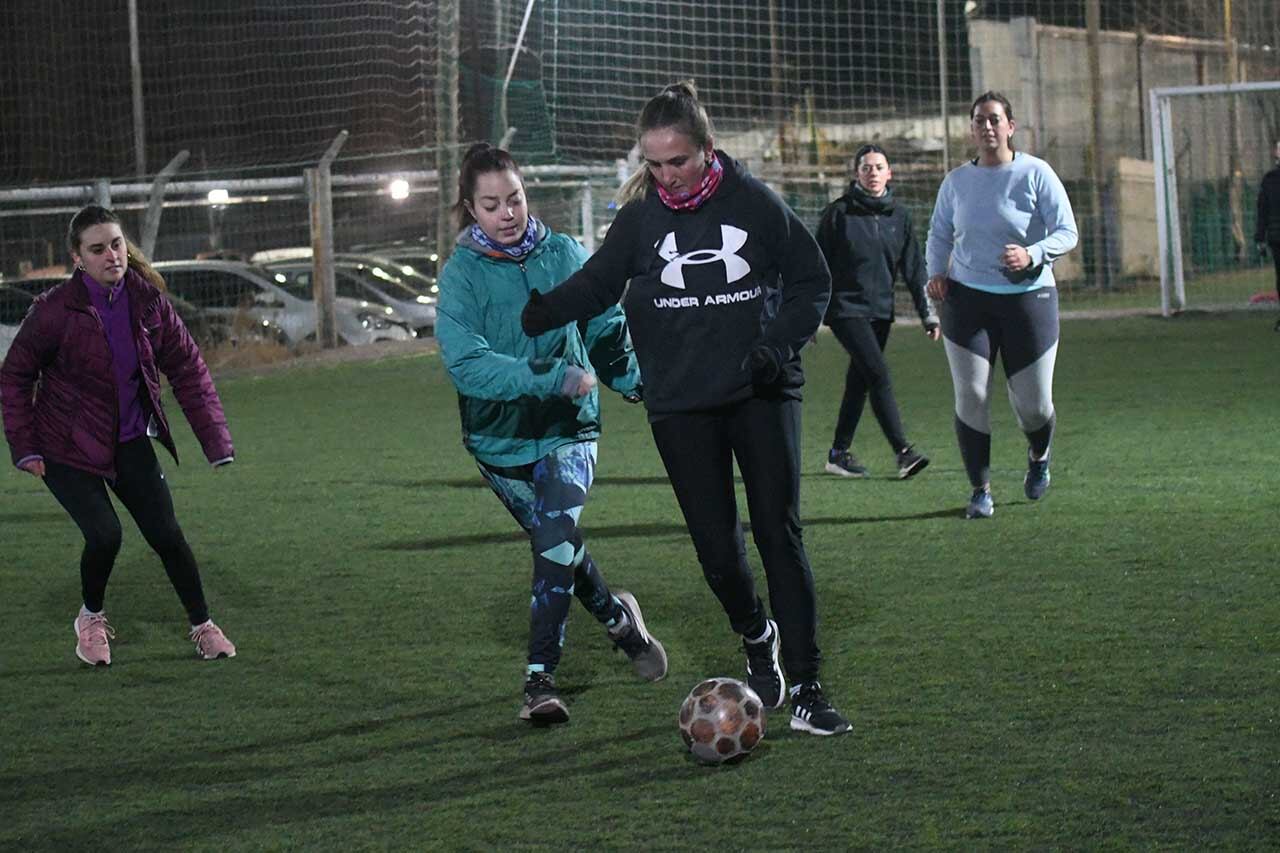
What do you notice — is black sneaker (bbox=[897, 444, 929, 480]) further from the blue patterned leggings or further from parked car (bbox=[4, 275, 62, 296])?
parked car (bbox=[4, 275, 62, 296])

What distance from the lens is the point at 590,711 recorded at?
18.5 ft

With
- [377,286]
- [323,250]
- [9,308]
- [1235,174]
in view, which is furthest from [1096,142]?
[9,308]

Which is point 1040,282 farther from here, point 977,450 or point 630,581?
point 630,581

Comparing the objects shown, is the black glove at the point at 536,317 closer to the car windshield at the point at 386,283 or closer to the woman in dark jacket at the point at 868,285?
the woman in dark jacket at the point at 868,285

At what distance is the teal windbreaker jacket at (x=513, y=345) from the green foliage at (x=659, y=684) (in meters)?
0.85

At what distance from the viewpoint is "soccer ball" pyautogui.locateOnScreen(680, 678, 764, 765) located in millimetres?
4930

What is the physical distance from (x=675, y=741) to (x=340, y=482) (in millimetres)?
6327

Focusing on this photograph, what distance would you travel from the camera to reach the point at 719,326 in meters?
5.10

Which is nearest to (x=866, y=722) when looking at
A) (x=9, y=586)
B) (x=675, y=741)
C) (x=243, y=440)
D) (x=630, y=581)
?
(x=675, y=741)

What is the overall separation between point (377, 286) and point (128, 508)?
16064 millimetres

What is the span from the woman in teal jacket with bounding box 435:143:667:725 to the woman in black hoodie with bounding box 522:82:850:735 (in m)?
0.28

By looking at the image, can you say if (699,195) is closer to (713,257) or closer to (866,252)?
(713,257)

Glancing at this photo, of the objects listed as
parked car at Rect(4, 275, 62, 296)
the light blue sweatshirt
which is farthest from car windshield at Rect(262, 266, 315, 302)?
the light blue sweatshirt

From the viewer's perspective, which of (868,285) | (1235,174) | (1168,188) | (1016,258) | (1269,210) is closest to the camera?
(1016,258)
